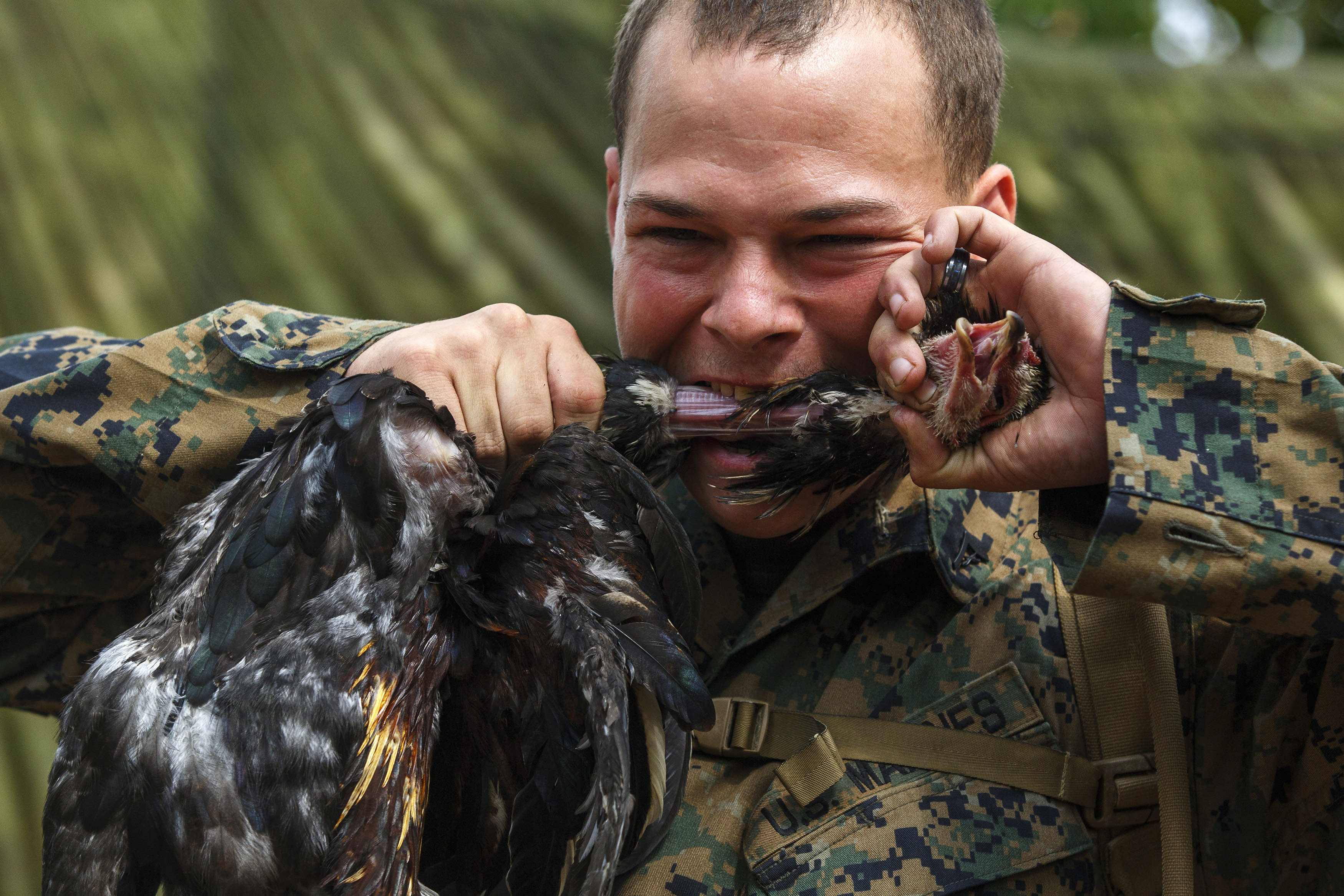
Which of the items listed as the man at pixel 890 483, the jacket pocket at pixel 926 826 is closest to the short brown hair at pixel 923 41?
the man at pixel 890 483

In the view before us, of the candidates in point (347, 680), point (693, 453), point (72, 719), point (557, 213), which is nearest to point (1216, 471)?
point (693, 453)

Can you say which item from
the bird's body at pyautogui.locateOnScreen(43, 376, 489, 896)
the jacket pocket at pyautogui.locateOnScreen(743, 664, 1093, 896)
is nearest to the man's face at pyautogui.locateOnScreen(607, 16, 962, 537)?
the jacket pocket at pyautogui.locateOnScreen(743, 664, 1093, 896)

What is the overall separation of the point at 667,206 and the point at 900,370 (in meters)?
0.49

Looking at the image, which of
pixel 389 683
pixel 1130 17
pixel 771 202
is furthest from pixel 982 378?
pixel 1130 17

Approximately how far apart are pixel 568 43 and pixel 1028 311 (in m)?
3.53

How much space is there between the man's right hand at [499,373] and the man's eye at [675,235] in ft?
0.88

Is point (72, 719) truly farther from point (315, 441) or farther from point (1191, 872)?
point (1191, 872)

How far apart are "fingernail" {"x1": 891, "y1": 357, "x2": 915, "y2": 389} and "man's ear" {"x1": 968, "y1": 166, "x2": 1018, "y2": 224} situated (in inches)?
19.9

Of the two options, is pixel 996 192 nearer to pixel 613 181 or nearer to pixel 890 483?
pixel 890 483

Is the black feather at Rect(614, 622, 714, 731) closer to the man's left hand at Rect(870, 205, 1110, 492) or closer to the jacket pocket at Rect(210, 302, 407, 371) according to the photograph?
the man's left hand at Rect(870, 205, 1110, 492)

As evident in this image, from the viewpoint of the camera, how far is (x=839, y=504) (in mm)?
1910

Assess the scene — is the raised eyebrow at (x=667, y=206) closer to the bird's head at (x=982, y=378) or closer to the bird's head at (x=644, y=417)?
the bird's head at (x=644, y=417)

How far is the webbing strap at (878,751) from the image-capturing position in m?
1.61

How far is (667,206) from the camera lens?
5.68ft
